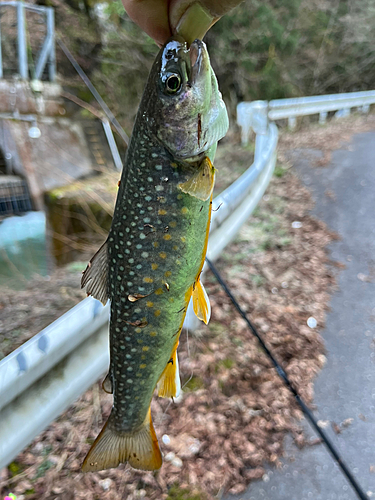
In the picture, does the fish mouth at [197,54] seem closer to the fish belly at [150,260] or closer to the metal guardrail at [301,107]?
the fish belly at [150,260]

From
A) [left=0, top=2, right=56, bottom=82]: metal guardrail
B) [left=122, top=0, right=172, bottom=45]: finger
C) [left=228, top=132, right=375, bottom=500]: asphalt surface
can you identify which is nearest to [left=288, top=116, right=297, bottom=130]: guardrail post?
[left=228, top=132, right=375, bottom=500]: asphalt surface

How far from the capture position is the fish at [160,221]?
1363 millimetres

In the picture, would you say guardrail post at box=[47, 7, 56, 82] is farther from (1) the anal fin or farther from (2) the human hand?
(1) the anal fin

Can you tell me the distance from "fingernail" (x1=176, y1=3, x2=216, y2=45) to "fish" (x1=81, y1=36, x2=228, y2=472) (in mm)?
45

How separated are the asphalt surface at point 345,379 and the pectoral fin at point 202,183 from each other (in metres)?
2.05

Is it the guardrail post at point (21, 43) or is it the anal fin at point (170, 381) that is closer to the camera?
the anal fin at point (170, 381)

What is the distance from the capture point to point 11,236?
854 cm

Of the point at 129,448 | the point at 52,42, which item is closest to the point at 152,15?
the point at 129,448

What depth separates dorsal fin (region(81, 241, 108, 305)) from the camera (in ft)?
5.13

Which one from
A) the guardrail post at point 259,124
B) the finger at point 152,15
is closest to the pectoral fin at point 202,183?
the finger at point 152,15

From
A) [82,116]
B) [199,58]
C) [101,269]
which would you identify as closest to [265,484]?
[101,269]

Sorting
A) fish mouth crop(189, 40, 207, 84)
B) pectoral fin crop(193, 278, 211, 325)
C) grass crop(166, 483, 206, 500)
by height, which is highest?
fish mouth crop(189, 40, 207, 84)

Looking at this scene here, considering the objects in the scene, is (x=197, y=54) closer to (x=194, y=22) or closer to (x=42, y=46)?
(x=194, y=22)

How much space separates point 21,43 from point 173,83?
38.3ft
